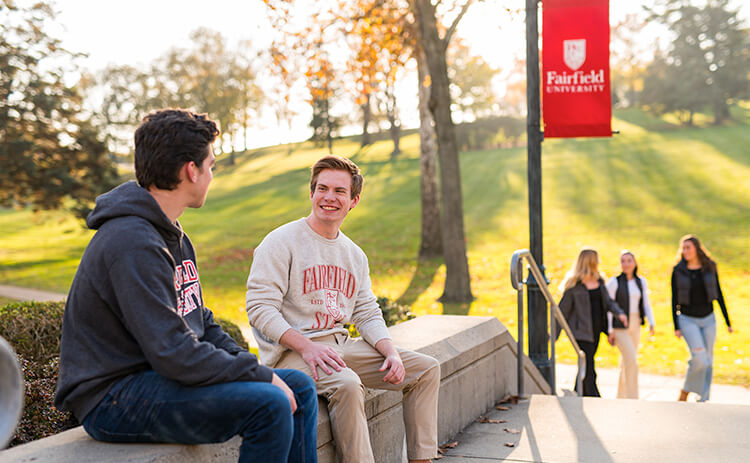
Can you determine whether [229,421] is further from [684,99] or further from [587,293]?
[684,99]

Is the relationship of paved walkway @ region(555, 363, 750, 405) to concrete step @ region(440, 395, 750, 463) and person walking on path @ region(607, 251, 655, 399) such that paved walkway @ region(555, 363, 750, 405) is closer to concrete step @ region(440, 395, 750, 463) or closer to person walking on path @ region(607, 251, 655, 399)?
person walking on path @ region(607, 251, 655, 399)

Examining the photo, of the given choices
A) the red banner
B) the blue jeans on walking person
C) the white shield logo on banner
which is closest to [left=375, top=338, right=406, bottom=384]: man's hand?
the red banner

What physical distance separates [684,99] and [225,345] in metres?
53.5

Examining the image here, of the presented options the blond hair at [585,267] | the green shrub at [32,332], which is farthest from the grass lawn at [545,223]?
the green shrub at [32,332]

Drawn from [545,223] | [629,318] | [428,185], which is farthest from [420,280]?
[545,223]

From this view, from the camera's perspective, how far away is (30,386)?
3.92 meters

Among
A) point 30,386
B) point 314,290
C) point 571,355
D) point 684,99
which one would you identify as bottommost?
point 571,355

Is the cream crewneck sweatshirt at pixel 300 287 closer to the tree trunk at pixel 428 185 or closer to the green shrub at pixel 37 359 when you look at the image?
the green shrub at pixel 37 359

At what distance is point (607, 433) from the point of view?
4953 millimetres

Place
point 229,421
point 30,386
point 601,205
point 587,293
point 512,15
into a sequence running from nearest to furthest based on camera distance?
point 229,421
point 30,386
point 587,293
point 512,15
point 601,205

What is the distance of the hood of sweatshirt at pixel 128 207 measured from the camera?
245 cm

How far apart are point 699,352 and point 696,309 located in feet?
1.70

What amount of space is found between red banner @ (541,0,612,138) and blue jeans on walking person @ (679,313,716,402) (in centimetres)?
290

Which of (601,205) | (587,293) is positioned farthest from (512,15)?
(601,205)
